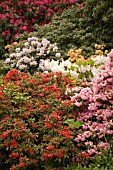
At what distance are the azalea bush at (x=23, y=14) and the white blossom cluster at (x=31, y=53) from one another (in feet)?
7.97

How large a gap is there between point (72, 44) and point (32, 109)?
4.27m

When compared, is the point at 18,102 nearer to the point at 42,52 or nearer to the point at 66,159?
the point at 66,159

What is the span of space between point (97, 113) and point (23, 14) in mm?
7313

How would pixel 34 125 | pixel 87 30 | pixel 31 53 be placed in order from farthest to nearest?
1. pixel 87 30
2. pixel 31 53
3. pixel 34 125

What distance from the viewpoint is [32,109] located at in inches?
201

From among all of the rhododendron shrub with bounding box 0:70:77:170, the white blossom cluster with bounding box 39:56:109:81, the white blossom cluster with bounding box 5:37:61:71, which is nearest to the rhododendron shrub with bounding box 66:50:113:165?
the rhododendron shrub with bounding box 0:70:77:170

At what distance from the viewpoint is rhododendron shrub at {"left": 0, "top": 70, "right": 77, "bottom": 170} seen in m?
4.61

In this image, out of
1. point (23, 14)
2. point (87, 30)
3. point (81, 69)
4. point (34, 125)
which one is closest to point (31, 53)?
point (87, 30)

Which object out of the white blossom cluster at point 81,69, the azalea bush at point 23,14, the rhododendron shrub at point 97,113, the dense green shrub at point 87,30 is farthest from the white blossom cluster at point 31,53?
the rhododendron shrub at point 97,113

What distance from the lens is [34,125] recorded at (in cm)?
493

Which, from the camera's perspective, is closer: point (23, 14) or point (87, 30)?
point (87, 30)

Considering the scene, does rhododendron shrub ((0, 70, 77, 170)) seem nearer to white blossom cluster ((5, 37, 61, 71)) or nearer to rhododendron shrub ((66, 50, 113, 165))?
rhododendron shrub ((66, 50, 113, 165))

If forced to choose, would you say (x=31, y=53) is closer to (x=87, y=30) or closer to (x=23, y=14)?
(x=87, y=30)

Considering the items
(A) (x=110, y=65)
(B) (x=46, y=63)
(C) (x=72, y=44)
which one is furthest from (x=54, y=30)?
(A) (x=110, y=65)
